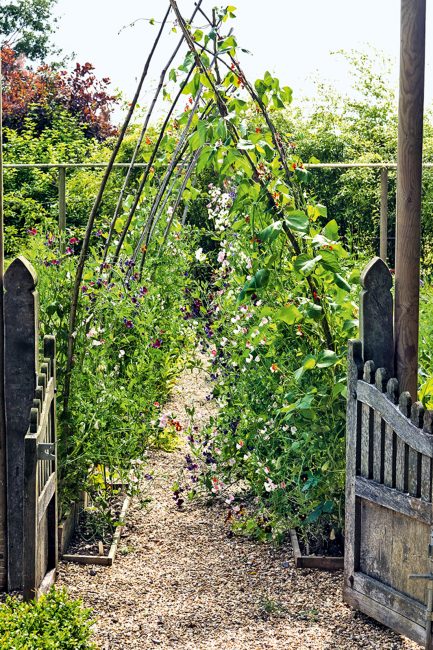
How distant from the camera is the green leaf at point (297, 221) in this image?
3.70 meters

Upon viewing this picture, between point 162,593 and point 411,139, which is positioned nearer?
point 411,139

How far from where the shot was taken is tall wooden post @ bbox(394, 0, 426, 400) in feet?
11.2

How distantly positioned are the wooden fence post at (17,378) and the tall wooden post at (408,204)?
138 centimetres

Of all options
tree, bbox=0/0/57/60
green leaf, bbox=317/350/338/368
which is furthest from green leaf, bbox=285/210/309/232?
tree, bbox=0/0/57/60

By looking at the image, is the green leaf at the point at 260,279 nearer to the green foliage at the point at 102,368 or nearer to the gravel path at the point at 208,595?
the green foliage at the point at 102,368

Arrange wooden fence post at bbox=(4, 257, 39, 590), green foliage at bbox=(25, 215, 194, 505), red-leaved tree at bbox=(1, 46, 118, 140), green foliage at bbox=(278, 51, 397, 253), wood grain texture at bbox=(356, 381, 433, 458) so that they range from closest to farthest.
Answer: wood grain texture at bbox=(356, 381, 433, 458) < wooden fence post at bbox=(4, 257, 39, 590) < green foliage at bbox=(25, 215, 194, 505) < green foliage at bbox=(278, 51, 397, 253) < red-leaved tree at bbox=(1, 46, 118, 140)

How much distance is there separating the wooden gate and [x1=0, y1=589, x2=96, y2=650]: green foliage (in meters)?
0.23

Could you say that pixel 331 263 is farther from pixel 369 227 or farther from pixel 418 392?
pixel 369 227

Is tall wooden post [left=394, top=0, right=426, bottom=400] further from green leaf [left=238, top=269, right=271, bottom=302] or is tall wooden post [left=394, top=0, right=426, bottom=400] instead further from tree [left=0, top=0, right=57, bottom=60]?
tree [left=0, top=0, right=57, bottom=60]

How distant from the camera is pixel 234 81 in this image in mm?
4098

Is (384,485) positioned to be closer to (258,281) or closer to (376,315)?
(376,315)

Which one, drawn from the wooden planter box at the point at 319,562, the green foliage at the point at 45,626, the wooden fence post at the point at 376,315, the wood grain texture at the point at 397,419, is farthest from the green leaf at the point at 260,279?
the green foliage at the point at 45,626

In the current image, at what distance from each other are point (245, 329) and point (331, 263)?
95 cm

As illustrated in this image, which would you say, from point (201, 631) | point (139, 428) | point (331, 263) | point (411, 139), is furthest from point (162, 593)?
point (411, 139)
